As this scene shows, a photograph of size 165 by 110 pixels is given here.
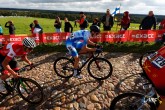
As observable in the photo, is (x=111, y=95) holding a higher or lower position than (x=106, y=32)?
lower

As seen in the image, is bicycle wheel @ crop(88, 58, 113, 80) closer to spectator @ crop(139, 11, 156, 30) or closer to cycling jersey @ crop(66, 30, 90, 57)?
cycling jersey @ crop(66, 30, 90, 57)

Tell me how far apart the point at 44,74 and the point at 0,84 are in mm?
2627

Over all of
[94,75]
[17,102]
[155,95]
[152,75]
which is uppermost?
[152,75]

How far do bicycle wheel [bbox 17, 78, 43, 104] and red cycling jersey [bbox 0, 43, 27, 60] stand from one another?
92 cm

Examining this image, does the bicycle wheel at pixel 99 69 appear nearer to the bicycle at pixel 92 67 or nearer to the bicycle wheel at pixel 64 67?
Result: the bicycle at pixel 92 67

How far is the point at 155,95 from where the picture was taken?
5270mm

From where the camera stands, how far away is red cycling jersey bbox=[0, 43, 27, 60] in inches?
261

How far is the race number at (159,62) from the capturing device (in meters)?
4.66

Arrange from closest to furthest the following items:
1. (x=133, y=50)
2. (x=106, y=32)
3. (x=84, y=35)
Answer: (x=84, y=35) < (x=133, y=50) < (x=106, y=32)

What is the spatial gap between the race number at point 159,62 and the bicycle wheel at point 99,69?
3775 mm

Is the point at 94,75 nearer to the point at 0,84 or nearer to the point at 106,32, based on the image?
the point at 0,84

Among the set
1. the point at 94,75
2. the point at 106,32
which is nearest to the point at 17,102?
the point at 94,75

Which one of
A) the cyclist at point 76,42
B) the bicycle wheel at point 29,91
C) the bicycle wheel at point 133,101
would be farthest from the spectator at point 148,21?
the bicycle wheel at point 133,101

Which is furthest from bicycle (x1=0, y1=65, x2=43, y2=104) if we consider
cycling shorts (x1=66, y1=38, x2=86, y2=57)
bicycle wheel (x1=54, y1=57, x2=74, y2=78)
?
bicycle wheel (x1=54, y1=57, x2=74, y2=78)
